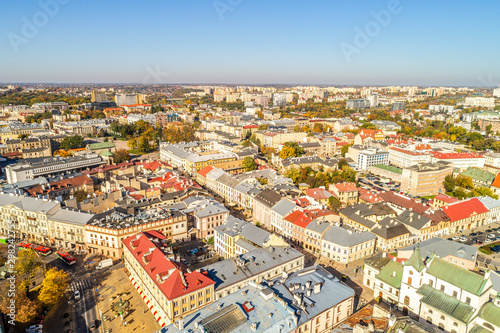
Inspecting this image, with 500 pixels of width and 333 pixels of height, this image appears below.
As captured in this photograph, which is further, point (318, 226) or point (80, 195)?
point (80, 195)

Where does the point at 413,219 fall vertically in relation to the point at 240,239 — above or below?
below

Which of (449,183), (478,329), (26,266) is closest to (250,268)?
(478,329)

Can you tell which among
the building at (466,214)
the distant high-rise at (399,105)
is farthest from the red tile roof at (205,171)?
the distant high-rise at (399,105)

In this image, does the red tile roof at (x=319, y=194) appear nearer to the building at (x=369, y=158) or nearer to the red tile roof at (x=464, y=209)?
the red tile roof at (x=464, y=209)

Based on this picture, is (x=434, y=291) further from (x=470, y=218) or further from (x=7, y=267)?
(x=7, y=267)

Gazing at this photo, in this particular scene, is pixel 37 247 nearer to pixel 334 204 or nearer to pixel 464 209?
pixel 334 204

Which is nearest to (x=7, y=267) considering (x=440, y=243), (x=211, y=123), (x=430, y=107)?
(x=440, y=243)
